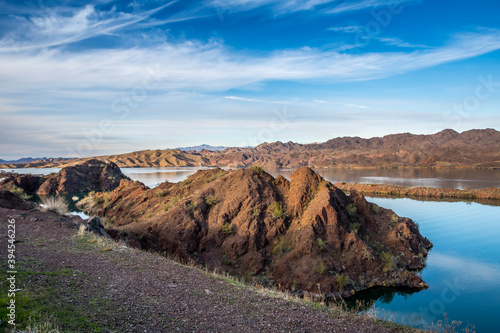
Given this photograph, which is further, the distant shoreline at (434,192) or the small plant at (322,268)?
the distant shoreline at (434,192)

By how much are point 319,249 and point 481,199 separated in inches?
1643

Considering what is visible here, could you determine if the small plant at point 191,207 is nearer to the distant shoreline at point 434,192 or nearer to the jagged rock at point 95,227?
the jagged rock at point 95,227

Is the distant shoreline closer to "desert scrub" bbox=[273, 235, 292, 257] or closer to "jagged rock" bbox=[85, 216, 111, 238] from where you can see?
"desert scrub" bbox=[273, 235, 292, 257]

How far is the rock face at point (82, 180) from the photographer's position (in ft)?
187

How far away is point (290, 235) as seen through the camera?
1549cm

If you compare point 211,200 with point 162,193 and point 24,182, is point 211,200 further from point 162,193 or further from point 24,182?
point 24,182

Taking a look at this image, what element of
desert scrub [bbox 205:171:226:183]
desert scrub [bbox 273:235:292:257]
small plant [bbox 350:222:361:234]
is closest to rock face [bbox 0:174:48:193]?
desert scrub [bbox 205:171:226:183]

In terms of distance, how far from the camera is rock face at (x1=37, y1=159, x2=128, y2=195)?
187ft

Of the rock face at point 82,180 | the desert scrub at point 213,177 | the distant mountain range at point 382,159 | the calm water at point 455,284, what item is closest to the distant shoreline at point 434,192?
the calm water at point 455,284

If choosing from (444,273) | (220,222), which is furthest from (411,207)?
(220,222)

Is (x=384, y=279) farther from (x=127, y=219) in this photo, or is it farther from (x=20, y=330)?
(x=127, y=219)

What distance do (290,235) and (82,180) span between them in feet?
194

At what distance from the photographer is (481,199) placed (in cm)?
4238

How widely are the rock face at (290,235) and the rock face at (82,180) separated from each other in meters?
49.1
